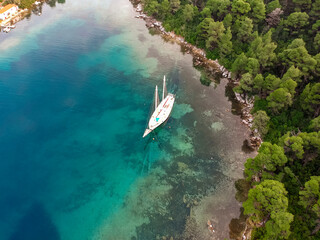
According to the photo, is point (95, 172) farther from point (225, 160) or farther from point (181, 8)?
point (181, 8)

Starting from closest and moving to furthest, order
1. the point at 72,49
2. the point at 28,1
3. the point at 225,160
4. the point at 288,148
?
the point at 288,148, the point at 225,160, the point at 72,49, the point at 28,1

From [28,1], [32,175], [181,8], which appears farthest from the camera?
[28,1]

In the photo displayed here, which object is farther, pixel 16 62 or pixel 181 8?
pixel 181 8

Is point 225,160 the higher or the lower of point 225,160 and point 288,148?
the lower

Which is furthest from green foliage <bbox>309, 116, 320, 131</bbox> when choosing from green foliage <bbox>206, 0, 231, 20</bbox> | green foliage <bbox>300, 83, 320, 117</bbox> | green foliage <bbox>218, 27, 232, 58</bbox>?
green foliage <bbox>206, 0, 231, 20</bbox>

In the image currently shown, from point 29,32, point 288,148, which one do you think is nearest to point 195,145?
point 288,148

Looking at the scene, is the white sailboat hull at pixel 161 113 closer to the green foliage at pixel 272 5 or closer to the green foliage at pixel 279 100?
the green foliage at pixel 279 100

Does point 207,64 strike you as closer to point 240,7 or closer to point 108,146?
point 240,7

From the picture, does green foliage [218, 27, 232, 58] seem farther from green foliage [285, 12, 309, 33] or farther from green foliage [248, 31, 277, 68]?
green foliage [285, 12, 309, 33]
